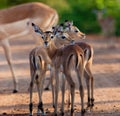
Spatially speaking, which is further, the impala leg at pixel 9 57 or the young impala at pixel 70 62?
A: the impala leg at pixel 9 57

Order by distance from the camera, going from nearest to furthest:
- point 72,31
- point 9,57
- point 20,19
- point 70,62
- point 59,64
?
point 70,62 → point 59,64 → point 72,31 → point 9,57 → point 20,19

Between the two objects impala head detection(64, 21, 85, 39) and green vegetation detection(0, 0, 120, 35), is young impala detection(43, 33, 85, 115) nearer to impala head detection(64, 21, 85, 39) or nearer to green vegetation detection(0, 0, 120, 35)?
impala head detection(64, 21, 85, 39)

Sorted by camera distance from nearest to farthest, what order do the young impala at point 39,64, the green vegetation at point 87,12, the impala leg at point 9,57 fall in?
the young impala at point 39,64
the impala leg at point 9,57
the green vegetation at point 87,12

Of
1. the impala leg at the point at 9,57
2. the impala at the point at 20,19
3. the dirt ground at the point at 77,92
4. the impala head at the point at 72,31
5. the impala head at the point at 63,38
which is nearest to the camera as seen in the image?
the dirt ground at the point at 77,92

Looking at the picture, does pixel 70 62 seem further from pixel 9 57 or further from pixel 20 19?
pixel 20 19

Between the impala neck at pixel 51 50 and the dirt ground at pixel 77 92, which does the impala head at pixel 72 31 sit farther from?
the impala neck at pixel 51 50

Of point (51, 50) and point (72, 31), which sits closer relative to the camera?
point (51, 50)

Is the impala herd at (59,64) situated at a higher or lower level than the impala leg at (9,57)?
higher

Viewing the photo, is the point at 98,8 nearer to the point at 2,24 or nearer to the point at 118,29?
the point at 118,29

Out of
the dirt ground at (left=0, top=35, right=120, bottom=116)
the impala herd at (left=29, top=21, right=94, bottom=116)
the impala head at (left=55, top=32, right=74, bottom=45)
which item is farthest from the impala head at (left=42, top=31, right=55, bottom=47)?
the dirt ground at (left=0, top=35, right=120, bottom=116)

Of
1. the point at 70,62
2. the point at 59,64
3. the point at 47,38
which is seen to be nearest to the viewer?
the point at 70,62

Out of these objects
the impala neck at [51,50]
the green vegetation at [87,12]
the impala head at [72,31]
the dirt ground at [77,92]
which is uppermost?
the impala neck at [51,50]

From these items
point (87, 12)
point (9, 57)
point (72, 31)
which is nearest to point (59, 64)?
point (72, 31)

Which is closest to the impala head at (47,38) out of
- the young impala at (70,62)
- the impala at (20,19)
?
the young impala at (70,62)
